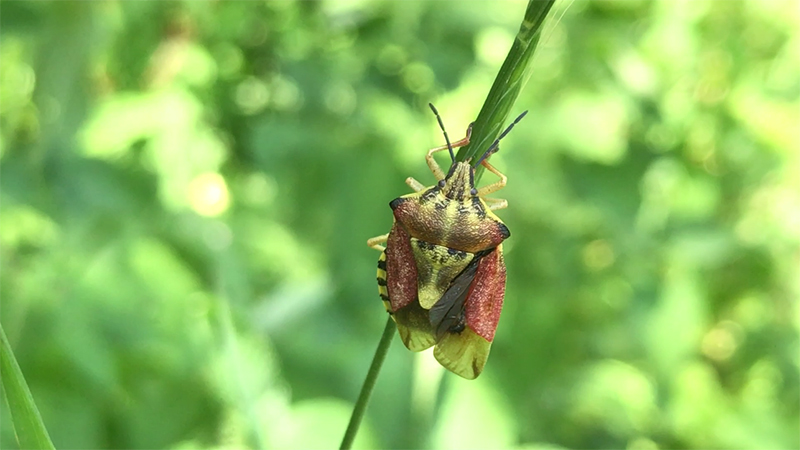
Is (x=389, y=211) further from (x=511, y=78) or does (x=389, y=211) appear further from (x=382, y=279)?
(x=511, y=78)

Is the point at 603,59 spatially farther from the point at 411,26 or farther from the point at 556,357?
the point at 556,357

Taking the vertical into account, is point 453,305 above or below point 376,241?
below

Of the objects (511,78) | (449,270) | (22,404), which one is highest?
(449,270)

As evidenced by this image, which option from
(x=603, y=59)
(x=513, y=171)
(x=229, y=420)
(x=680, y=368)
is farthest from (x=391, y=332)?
(x=680, y=368)

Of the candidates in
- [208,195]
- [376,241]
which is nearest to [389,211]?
[208,195]

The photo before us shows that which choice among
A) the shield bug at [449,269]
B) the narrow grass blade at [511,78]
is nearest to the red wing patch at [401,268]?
the shield bug at [449,269]

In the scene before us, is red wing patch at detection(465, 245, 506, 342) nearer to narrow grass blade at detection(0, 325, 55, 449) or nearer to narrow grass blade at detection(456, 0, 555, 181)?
narrow grass blade at detection(456, 0, 555, 181)

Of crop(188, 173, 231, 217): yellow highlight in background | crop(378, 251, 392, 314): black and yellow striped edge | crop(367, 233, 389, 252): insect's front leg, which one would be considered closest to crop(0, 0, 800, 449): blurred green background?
crop(188, 173, 231, 217): yellow highlight in background
